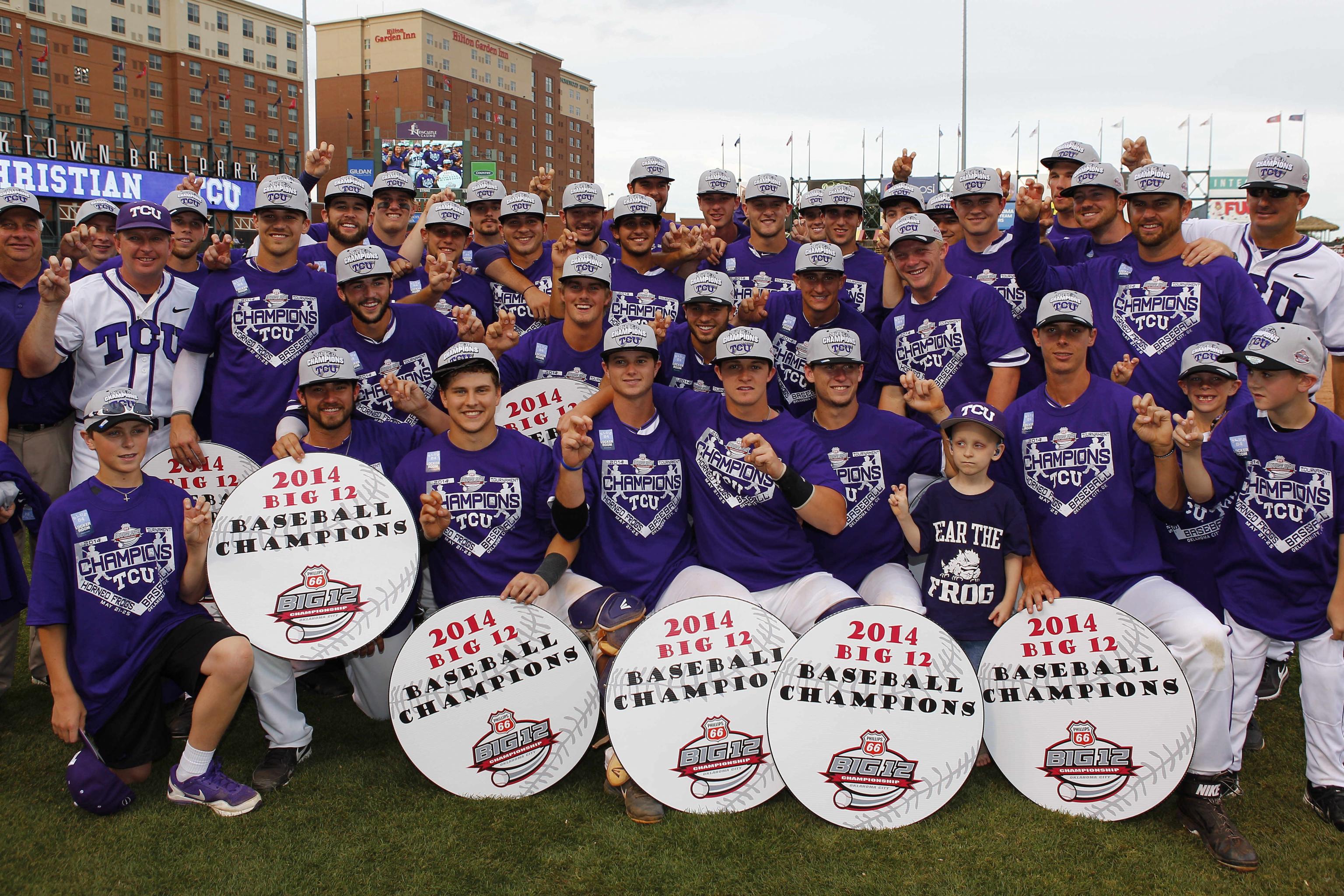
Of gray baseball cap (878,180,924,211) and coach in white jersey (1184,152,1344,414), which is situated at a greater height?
gray baseball cap (878,180,924,211)

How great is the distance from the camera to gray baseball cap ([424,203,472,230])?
24.3ft

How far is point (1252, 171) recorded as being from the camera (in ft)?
20.5

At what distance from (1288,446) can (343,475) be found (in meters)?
5.10

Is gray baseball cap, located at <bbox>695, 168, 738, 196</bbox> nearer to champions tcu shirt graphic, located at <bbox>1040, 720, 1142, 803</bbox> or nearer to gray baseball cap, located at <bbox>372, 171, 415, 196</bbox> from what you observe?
gray baseball cap, located at <bbox>372, 171, 415, 196</bbox>

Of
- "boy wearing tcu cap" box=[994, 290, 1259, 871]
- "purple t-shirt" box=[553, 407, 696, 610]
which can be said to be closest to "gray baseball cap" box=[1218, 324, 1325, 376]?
"boy wearing tcu cap" box=[994, 290, 1259, 871]

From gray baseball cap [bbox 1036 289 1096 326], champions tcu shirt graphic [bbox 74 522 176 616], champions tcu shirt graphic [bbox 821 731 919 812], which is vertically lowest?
champions tcu shirt graphic [bbox 821 731 919 812]

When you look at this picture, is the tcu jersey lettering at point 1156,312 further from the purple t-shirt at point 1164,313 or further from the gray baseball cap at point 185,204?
the gray baseball cap at point 185,204

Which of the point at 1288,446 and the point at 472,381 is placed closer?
the point at 1288,446

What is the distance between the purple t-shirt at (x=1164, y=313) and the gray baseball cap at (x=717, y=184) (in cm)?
289

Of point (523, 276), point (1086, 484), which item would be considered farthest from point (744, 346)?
point (523, 276)

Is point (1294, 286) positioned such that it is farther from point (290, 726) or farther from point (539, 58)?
point (539, 58)

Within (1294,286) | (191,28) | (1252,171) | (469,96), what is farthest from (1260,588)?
(469,96)

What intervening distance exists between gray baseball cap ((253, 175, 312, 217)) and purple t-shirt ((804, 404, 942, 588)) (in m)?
3.77

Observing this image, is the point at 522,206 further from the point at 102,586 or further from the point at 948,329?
the point at 102,586
